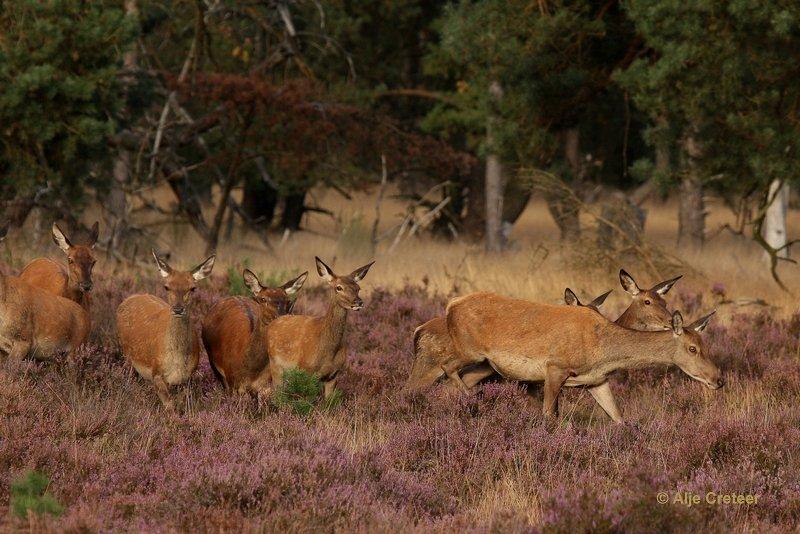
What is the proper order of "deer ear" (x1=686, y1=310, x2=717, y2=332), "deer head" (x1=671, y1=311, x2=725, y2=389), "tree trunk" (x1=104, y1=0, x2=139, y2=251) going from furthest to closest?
1. "tree trunk" (x1=104, y1=0, x2=139, y2=251)
2. "deer ear" (x1=686, y1=310, x2=717, y2=332)
3. "deer head" (x1=671, y1=311, x2=725, y2=389)

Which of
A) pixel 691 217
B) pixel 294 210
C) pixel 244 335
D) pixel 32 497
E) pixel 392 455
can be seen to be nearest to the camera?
pixel 32 497

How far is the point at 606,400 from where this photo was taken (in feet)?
31.2

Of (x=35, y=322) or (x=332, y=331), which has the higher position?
(x=332, y=331)

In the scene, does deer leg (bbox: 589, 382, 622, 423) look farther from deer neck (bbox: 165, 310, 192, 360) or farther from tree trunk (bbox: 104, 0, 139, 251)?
tree trunk (bbox: 104, 0, 139, 251)

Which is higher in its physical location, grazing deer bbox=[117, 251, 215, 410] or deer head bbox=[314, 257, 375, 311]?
deer head bbox=[314, 257, 375, 311]

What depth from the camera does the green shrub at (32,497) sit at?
622 cm

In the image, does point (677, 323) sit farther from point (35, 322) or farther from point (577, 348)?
point (35, 322)

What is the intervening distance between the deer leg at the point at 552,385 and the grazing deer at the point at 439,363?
953 millimetres

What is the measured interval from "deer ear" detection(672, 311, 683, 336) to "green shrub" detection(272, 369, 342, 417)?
2.73 metres

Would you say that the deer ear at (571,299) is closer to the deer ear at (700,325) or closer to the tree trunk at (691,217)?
the deer ear at (700,325)

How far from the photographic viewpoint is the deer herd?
30.4ft

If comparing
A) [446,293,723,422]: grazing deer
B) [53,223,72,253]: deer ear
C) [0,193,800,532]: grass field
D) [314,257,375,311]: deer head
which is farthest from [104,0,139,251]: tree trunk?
[446,293,723,422]: grazing deer

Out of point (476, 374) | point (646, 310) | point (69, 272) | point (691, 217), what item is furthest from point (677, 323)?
point (691, 217)

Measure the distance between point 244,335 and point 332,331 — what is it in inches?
35.5
